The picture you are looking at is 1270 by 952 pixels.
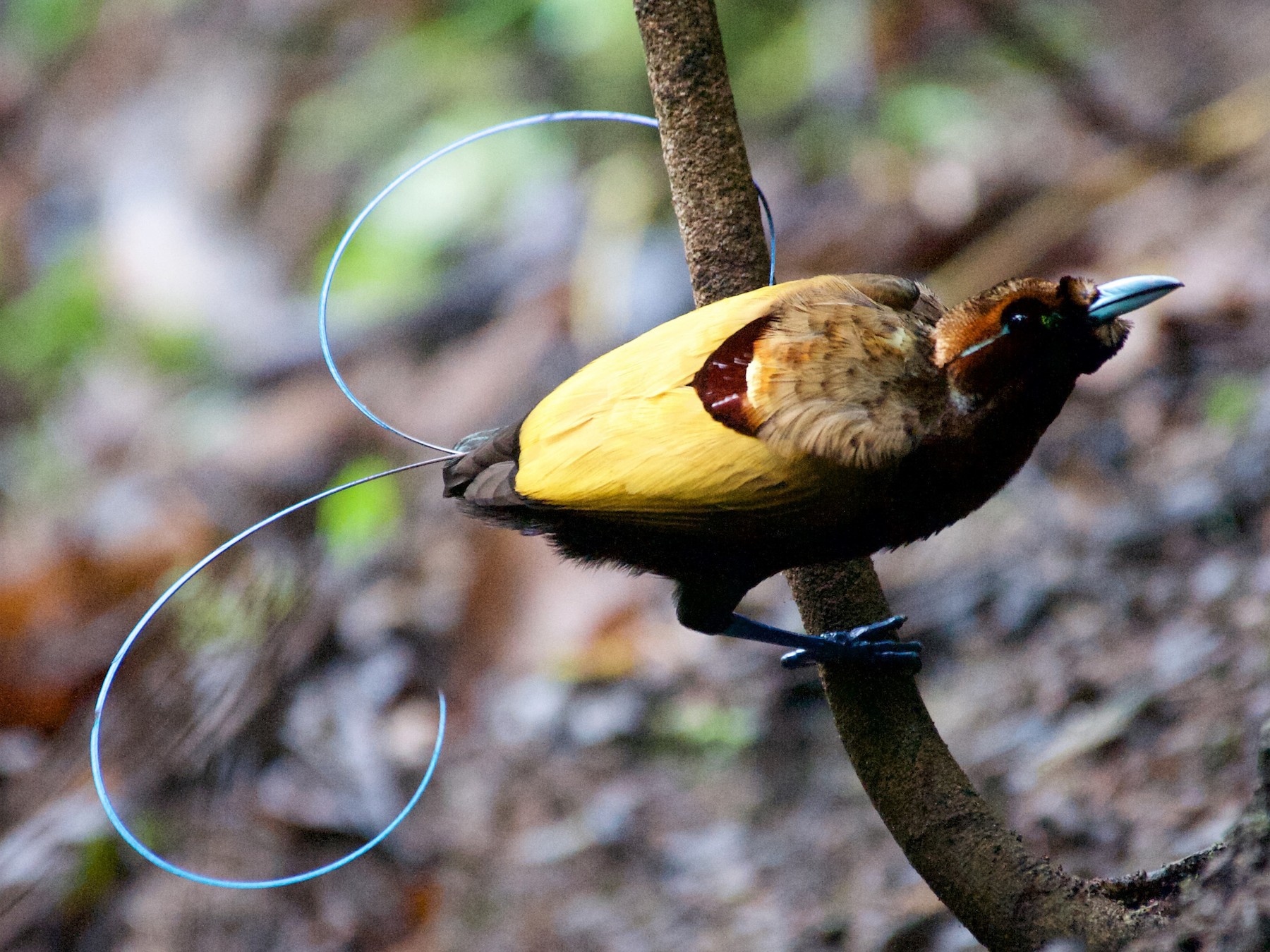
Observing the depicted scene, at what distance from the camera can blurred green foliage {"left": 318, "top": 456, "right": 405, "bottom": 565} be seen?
4.96 m

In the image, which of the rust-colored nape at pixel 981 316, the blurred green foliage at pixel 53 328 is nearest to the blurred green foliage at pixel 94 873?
the rust-colored nape at pixel 981 316

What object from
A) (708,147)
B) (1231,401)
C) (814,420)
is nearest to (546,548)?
(1231,401)

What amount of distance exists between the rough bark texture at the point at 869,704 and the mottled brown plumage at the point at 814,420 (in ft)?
0.81

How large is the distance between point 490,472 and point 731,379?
496 mm

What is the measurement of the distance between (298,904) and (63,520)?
2.64m

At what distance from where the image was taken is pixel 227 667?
3.80 m

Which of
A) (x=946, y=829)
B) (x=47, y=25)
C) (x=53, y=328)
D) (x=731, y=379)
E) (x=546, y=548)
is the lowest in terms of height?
(x=946, y=829)

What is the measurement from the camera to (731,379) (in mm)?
1875

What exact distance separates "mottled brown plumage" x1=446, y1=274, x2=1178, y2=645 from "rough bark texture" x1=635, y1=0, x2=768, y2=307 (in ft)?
0.83

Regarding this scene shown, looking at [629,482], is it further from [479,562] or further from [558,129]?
[558,129]

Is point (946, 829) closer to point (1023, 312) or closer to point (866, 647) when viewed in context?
point (866, 647)

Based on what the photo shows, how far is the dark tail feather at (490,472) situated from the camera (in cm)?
204

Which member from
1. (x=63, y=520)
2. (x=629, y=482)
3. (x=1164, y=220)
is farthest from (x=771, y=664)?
(x=63, y=520)

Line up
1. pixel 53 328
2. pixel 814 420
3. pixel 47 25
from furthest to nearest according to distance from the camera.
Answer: pixel 47 25, pixel 53 328, pixel 814 420
